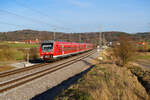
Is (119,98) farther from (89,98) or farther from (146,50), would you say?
(146,50)

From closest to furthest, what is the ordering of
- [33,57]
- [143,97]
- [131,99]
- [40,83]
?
[131,99]
[143,97]
[40,83]
[33,57]

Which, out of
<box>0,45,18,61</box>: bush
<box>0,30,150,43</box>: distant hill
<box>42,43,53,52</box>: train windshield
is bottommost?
<box>0,45,18,61</box>: bush

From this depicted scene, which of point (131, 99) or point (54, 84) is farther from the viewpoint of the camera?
point (54, 84)

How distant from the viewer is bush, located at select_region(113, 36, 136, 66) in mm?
27938

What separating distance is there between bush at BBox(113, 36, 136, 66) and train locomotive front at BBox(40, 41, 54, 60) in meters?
13.6

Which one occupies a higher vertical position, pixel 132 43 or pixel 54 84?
pixel 132 43

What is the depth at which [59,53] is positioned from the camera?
75.7 ft

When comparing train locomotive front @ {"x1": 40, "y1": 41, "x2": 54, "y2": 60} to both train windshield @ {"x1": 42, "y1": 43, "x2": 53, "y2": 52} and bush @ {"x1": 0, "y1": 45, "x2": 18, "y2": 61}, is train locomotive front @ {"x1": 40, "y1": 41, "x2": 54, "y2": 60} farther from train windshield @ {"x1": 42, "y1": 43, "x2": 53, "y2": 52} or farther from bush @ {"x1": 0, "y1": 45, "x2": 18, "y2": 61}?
bush @ {"x1": 0, "y1": 45, "x2": 18, "y2": 61}

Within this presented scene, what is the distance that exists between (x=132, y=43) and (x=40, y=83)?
72.3 feet

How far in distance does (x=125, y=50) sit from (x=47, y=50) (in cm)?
1456

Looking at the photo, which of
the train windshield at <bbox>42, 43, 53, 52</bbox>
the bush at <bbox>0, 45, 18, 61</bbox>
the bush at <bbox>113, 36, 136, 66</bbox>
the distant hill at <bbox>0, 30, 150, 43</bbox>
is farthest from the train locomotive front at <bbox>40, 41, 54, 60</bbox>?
the distant hill at <bbox>0, 30, 150, 43</bbox>

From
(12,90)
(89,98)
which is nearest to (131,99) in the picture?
(89,98)

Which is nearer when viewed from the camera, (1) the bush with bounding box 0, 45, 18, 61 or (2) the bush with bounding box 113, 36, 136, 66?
(1) the bush with bounding box 0, 45, 18, 61

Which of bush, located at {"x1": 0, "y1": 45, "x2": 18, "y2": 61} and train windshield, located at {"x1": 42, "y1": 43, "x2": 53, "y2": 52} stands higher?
train windshield, located at {"x1": 42, "y1": 43, "x2": 53, "y2": 52}
